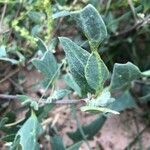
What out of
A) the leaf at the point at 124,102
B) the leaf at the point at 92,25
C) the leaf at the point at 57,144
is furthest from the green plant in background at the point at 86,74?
the leaf at the point at 124,102

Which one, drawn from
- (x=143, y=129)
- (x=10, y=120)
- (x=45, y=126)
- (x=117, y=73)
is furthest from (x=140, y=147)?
(x=117, y=73)

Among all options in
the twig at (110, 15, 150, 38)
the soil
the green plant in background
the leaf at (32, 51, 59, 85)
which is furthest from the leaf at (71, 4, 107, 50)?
the soil

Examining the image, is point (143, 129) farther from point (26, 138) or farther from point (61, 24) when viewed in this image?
point (26, 138)

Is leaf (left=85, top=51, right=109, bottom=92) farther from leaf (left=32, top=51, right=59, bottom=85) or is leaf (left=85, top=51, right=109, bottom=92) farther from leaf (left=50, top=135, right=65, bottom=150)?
leaf (left=50, top=135, right=65, bottom=150)

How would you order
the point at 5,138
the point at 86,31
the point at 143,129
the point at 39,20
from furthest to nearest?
the point at 143,129
the point at 39,20
the point at 5,138
the point at 86,31

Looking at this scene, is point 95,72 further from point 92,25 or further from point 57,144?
point 57,144

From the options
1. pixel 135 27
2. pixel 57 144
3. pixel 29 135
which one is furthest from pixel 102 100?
pixel 135 27

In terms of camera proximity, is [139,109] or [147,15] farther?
[139,109]
